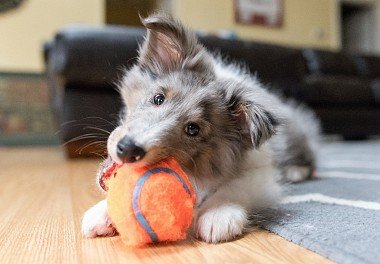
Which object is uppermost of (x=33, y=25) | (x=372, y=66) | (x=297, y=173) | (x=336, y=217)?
(x=33, y=25)

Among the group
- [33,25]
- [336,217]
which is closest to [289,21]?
[33,25]

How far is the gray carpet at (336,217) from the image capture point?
104 centimetres

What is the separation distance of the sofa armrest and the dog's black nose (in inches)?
89.9

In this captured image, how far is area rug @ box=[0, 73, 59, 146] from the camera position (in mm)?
6148

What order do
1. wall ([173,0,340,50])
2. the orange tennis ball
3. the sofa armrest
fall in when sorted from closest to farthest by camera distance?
the orange tennis ball → the sofa armrest → wall ([173,0,340,50])

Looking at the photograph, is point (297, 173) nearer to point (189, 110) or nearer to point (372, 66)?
point (189, 110)

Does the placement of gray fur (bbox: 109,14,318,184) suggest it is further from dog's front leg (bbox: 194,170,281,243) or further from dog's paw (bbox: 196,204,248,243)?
dog's paw (bbox: 196,204,248,243)

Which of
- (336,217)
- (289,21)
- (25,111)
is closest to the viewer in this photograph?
(336,217)

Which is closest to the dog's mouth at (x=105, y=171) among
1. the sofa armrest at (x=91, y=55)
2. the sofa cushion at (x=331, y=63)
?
the sofa armrest at (x=91, y=55)

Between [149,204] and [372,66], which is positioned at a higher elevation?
[372,66]

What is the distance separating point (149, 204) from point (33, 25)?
6520mm

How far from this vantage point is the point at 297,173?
229cm

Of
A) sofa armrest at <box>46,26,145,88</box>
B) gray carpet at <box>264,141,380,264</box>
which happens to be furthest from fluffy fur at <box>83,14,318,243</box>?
sofa armrest at <box>46,26,145,88</box>

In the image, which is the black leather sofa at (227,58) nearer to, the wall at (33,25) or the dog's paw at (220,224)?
the dog's paw at (220,224)
